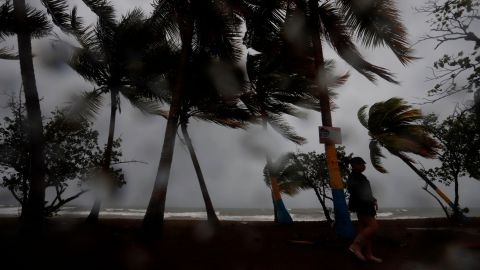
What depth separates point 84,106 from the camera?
34.4 feet

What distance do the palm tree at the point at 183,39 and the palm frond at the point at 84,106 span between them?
14.1ft

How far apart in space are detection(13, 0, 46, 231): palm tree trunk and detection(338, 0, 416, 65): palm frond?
6.58m

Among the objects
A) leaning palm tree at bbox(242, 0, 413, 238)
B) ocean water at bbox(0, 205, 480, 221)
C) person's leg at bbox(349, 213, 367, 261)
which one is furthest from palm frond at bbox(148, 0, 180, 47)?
ocean water at bbox(0, 205, 480, 221)

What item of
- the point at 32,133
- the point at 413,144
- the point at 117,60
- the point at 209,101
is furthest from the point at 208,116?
the point at 413,144

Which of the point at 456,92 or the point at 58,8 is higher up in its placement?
the point at 58,8

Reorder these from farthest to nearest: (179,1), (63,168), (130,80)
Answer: (130,80), (63,168), (179,1)

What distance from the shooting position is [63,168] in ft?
31.9

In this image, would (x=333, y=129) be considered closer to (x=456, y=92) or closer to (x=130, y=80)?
(x=456, y=92)

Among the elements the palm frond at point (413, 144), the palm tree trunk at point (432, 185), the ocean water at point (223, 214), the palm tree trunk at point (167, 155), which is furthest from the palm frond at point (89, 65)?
the ocean water at point (223, 214)

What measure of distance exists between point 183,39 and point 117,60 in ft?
11.4

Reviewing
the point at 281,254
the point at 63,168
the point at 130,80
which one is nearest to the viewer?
the point at 281,254

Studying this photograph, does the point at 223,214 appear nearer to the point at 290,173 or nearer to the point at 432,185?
the point at 290,173

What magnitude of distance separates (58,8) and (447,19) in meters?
7.89

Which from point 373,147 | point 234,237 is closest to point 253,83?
point 373,147
